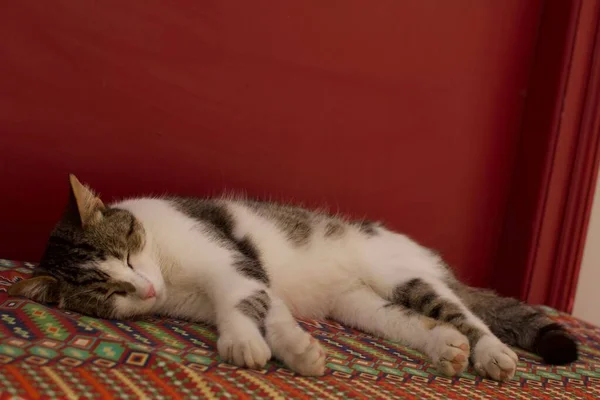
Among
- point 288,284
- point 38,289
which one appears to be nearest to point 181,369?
point 38,289

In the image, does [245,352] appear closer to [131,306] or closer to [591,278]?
[131,306]

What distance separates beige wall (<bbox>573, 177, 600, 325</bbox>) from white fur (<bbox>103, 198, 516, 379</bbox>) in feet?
3.88

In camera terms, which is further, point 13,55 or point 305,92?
point 305,92

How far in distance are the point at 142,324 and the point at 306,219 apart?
0.76 m

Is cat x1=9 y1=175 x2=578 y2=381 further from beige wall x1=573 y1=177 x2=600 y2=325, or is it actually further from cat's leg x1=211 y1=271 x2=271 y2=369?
beige wall x1=573 y1=177 x2=600 y2=325

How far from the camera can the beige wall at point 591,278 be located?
2645 mm

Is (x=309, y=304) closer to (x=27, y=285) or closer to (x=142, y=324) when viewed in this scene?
(x=142, y=324)

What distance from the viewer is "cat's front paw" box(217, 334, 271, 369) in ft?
3.67

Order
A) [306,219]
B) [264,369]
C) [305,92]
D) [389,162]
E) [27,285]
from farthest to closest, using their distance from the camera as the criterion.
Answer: [389,162] < [305,92] < [306,219] < [27,285] < [264,369]

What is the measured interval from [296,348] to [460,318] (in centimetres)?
61

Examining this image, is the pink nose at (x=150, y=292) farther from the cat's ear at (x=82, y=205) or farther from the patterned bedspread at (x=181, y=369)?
the cat's ear at (x=82, y=205)

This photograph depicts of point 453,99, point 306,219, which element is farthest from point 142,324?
point 453,99

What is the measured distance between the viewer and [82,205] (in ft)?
4.64

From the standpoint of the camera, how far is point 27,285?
1.32 metres
